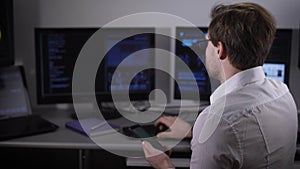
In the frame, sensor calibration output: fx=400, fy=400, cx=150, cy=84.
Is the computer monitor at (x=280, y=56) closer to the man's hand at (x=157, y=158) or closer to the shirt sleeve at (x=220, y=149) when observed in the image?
the man's hand at (x=157, y=158)

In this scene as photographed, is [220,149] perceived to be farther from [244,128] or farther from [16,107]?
[16,107]

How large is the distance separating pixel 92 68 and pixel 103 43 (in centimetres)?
15

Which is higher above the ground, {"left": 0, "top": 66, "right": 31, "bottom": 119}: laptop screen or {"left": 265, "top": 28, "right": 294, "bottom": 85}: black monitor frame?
{"left": 265, "top": 28, "right": 294, "bottom": 85}: black monitor frame

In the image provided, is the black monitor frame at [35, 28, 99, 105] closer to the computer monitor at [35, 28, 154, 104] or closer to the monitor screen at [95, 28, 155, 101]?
the computer monitor at [35, 28, 154, 104]

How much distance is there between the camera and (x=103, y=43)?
2186 millimetres

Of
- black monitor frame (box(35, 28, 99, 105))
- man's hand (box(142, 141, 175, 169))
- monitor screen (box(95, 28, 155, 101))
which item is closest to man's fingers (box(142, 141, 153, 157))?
man's hand (box(142, 141, 175, 169))

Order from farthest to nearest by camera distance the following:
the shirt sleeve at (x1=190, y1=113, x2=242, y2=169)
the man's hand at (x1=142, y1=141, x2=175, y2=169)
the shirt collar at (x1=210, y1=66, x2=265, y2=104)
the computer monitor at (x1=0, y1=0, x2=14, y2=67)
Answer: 1. the computer monitor at (x1=0, y1=0, x2=14, y2=67)
2. the man's hand at (x1=142, y1=141, x2=175, y2=169)
3. the shirt collar at (x1=210, y1=66, x2=265, y2=104)
4. the shirt sleeve at (x1=190, y1=113, x2=242, y2=169)

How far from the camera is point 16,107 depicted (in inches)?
84.7

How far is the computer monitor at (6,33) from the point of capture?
2070mm

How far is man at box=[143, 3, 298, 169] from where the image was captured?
121 cm

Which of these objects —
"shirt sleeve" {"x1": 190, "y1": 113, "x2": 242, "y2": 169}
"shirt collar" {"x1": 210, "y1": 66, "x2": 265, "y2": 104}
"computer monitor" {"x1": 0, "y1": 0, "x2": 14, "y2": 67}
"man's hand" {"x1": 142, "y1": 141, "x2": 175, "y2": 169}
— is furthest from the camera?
"computer monitor" {"x1": 0, "y1": 0, "x2": 14, "y2": 67}

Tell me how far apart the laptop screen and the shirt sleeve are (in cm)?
124

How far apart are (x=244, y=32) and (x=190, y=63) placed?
0.96m

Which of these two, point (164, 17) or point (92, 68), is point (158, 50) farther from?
point (92, 68)
